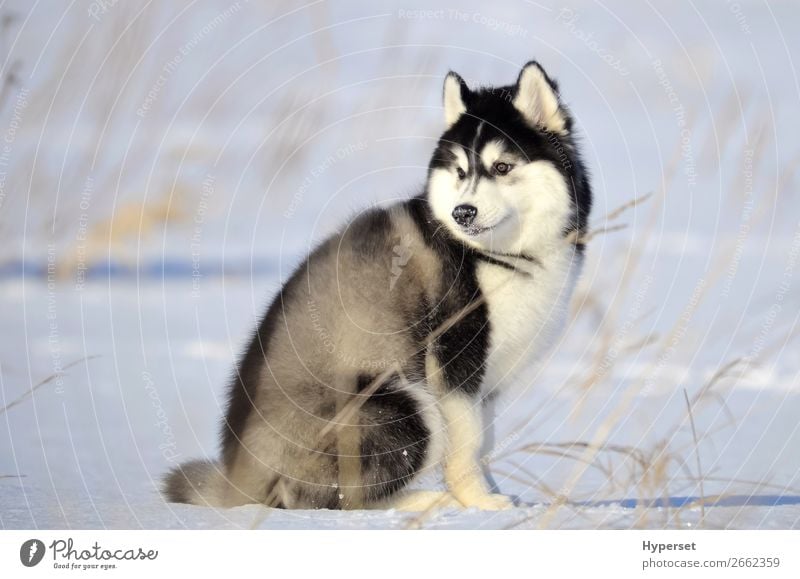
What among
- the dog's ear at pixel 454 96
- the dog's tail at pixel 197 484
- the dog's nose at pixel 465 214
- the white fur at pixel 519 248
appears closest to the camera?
the dog's tail at pixel 197 484

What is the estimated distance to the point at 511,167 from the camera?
5.50 meters

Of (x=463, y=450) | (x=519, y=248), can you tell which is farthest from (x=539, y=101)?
(x=463, y=450)

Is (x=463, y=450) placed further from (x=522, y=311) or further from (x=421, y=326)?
(x=522, y=311)

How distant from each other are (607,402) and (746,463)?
789 mm

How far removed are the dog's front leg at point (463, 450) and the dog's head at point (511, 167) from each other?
0.81m

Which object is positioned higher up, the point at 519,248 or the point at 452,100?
the point at 452,100

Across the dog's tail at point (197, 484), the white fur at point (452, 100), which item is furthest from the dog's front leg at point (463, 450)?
the white fur at point (452, 100)

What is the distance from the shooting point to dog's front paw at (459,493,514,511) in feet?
16.9

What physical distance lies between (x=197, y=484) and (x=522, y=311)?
69.9 inches

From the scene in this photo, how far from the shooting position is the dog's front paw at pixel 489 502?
516 centimetres

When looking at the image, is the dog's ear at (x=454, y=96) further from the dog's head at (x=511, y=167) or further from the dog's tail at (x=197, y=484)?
the dog's tail at (x=197, y=484)

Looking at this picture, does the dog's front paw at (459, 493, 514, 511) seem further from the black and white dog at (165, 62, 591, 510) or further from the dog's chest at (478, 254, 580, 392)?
the dog's chest at (478, 254, 580, 392)

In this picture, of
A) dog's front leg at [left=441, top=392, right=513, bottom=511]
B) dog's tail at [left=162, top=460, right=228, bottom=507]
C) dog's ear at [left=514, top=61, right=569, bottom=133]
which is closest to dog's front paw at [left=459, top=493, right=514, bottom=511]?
dog's front leg at [left=441, top=392, right=513, bottom=511]
